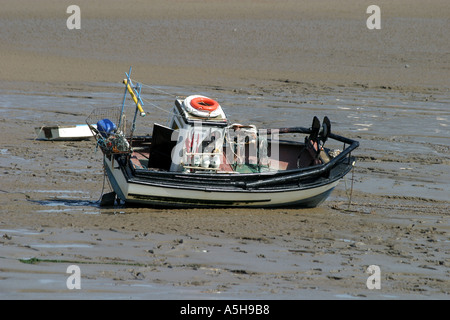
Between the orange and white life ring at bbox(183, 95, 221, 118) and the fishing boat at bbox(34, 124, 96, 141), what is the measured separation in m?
4.54

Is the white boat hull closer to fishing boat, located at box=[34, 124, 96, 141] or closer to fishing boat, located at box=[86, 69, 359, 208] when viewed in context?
fishing boat, located at box=[86, 69, 359, 208]

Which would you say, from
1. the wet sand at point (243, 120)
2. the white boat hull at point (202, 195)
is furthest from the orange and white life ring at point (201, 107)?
the wet sand at point (243, 120)

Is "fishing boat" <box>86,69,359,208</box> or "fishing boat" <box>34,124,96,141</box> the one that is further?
"fishing boat" <box>34,124,96,141</box>

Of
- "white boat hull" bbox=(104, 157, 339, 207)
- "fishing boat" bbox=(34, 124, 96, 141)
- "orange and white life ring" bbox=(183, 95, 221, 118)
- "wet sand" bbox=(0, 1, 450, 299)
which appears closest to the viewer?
"wet sand" bbox=(0, 1, 450, 299)

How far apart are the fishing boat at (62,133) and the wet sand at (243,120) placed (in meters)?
0.18

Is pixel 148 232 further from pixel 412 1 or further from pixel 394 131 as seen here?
pixel 412 1

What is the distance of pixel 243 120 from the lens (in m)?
17.4

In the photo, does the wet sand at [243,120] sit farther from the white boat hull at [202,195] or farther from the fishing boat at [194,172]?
the fishing boat at [194,172]

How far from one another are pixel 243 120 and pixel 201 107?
21.1 feet

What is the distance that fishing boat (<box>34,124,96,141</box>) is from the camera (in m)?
14.9

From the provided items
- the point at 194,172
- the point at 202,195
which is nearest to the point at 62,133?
the point at 194,172

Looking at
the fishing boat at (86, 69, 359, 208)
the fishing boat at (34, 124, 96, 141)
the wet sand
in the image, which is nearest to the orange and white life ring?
the fishing boat at (86, 69, 359, 208)

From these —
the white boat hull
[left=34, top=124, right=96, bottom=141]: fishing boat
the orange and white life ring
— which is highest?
the orange and white life ring

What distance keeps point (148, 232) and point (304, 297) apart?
2.72 meters
